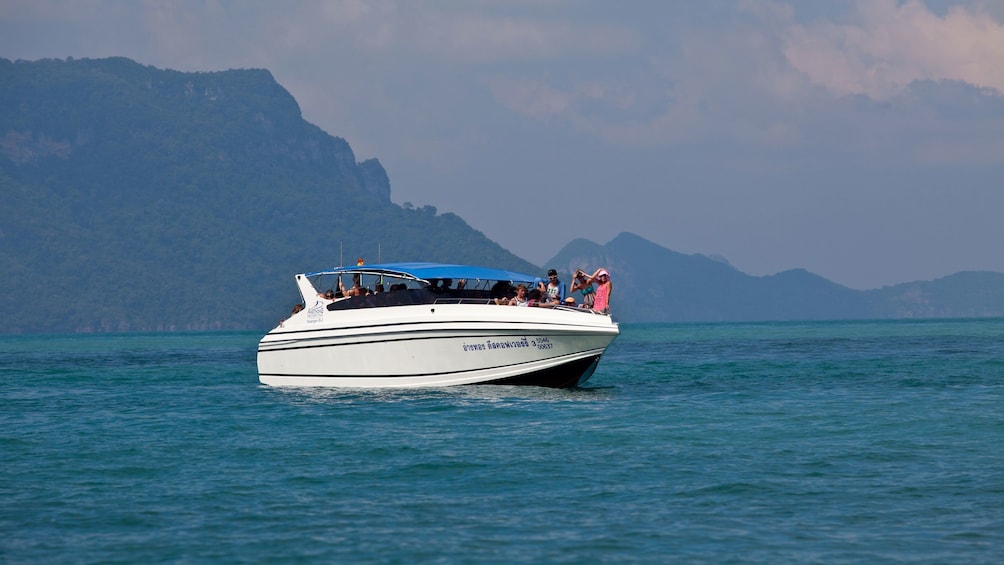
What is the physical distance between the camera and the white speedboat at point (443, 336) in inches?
1040

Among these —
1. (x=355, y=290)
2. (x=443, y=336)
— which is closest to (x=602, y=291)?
(x=443, y=336)

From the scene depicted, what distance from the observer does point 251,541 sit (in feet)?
42.0

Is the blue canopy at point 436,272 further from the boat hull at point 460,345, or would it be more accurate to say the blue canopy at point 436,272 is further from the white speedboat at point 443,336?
the boat hull at point 460,345

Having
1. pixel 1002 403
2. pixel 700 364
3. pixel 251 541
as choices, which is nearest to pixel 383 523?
pixel 251 541

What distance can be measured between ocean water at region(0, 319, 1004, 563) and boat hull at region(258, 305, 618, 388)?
47 cm

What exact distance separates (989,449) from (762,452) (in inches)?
138

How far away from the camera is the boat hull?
2634cm

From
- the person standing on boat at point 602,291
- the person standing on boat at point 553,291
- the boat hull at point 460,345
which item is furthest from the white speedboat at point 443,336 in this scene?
the person standing on boat at point 553,291

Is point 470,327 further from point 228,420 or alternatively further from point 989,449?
point 989,449

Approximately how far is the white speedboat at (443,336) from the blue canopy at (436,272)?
0.03 meters

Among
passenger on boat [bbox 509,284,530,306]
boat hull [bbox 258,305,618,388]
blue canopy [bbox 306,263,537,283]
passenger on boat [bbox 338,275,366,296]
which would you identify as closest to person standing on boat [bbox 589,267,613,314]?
boat hull [bbox 258,305,618,388]

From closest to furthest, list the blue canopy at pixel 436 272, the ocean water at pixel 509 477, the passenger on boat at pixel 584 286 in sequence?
the ocean water at pixel 509 477 < the blue canopy at pixel 436 272 < the passenger on boat at pixel 584 286

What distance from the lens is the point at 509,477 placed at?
16438 mm

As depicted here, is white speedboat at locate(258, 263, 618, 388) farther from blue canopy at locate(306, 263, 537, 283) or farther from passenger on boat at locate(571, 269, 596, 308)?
passenger on boat at locate(571, 269, 596, 308)
